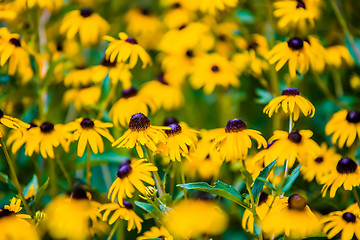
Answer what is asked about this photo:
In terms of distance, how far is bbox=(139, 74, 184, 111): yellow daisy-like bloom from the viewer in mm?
1855

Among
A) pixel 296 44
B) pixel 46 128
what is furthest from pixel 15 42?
pixel 296 44

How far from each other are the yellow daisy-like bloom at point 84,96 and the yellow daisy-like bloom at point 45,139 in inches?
14.8

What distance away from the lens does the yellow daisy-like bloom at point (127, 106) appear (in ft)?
4.90

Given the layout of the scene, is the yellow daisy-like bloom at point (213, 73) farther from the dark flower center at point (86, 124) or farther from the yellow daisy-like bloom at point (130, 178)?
the yellow daisy-like bloom at point (130, 178)

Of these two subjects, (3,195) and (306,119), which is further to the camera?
(306,119)

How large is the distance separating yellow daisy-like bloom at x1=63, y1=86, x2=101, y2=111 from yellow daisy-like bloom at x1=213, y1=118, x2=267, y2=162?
2.45ft

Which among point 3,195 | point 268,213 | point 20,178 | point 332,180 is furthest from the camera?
point 20,178

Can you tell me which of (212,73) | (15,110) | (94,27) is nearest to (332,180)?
(212,73)

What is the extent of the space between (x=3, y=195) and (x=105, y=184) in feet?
1.25

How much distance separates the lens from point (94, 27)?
5.77 feet

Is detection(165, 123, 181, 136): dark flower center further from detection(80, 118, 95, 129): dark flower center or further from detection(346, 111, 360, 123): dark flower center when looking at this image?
detection(346, 111, 360, 123): dark flower center

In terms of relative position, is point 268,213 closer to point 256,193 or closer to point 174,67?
point 256,193

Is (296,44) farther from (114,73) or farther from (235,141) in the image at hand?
(114,73)

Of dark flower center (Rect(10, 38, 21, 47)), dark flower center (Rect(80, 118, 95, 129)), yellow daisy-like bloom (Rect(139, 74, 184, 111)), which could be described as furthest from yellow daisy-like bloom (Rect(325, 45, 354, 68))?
dark flower center (Rect(10, 38, 21, 47))
